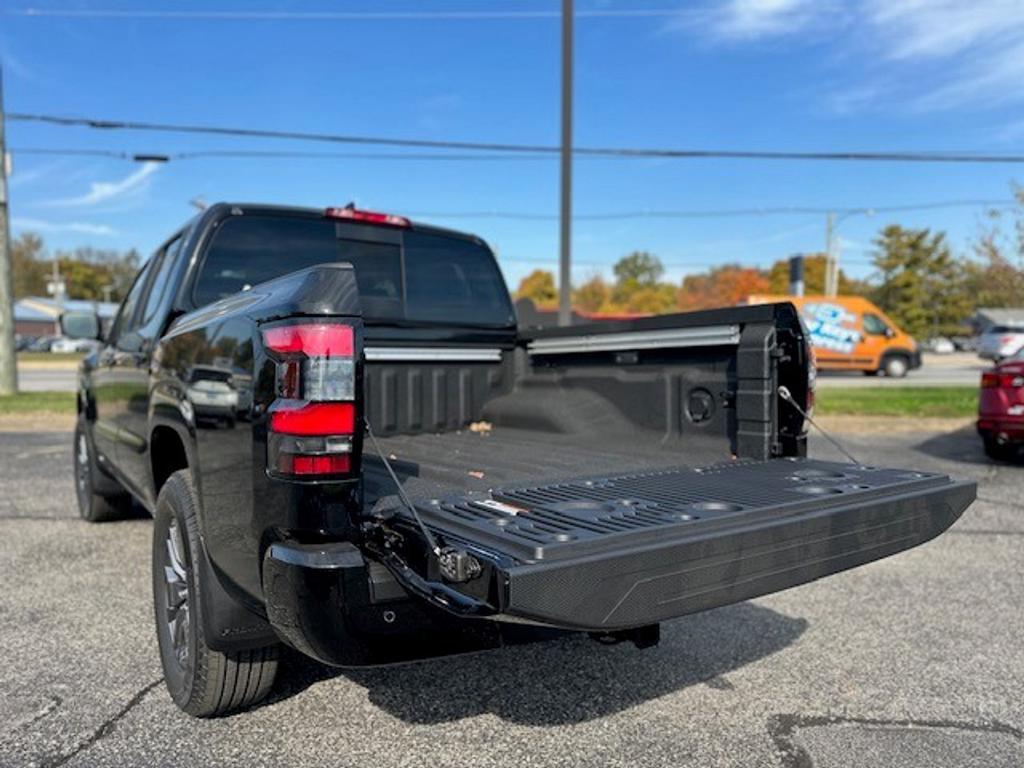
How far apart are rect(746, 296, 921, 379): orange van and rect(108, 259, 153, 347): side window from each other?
2308 centimetres

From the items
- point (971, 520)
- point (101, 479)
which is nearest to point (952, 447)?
point (971, 520)

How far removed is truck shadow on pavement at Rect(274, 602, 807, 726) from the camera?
2.92 m

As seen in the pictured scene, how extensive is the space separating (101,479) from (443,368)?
280 cm

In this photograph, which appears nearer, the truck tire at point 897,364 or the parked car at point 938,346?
the truck tire at point 897,364

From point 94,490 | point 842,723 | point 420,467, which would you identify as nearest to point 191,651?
point 420,467

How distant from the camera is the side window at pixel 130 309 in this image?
16.2 ft

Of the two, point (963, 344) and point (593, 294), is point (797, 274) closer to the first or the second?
point (963, 344)

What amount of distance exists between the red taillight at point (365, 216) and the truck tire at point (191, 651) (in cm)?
183

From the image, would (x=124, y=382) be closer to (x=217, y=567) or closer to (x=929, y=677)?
Result: (x=217, y=567)

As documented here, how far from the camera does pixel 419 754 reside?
2.59m

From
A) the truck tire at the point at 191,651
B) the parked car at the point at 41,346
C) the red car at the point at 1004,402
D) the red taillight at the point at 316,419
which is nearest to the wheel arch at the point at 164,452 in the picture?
the truck tire at the point at 191,651

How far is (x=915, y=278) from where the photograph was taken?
65000mm

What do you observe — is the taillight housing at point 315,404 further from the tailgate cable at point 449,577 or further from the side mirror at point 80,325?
the side mirror at point 80,325

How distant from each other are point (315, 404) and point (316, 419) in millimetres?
40
